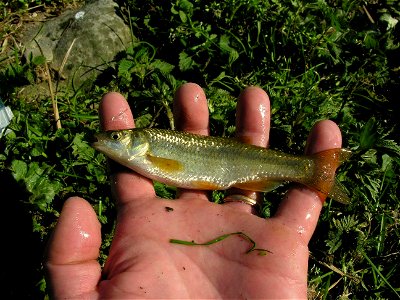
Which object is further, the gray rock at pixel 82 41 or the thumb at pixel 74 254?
the gray rock at pixel 82 41

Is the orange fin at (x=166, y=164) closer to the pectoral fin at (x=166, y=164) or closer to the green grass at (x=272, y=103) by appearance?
the pectoral fin at (x=166, y=164)

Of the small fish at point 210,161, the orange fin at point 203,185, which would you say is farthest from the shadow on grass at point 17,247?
the orange fin at point 203,185

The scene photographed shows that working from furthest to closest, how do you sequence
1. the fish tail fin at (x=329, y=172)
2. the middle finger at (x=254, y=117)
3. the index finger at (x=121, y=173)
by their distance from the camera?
the middle finger at (x=254, y=117) → the fish tail fin at (x=329, y=172) → the index finger at (x=121, y=173)

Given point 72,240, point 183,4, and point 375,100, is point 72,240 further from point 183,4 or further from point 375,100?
point 375,100

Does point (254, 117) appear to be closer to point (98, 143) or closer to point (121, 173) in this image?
point (121, 173)

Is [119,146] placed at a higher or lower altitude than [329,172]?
higher

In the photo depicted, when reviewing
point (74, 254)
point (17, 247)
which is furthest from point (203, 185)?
point (17, 247)

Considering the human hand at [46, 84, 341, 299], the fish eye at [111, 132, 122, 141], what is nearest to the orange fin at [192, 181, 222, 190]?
the human hand at [46, 84, 341, 299]
